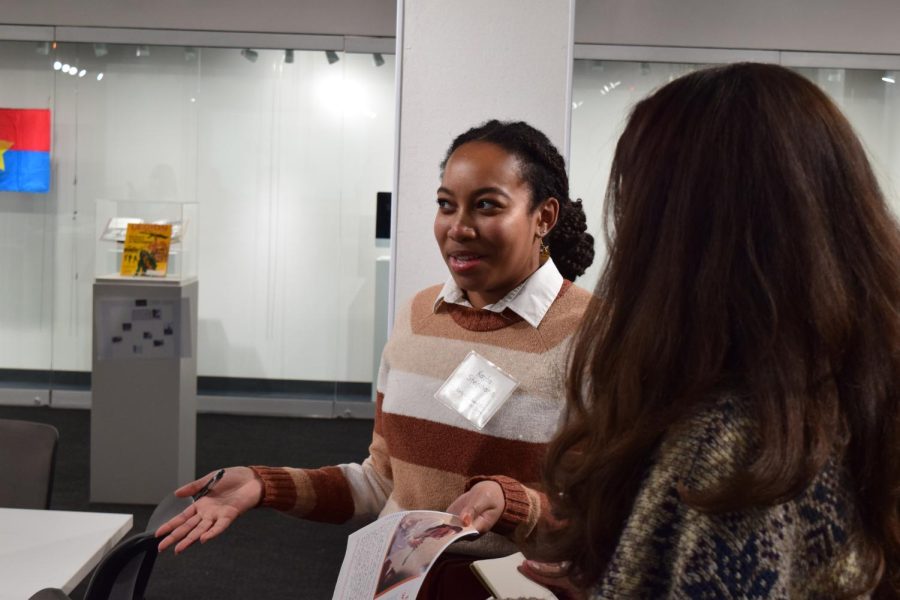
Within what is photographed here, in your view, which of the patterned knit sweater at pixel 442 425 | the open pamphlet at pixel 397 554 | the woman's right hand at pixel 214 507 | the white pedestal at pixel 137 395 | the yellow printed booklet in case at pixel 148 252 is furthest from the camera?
the yellow printed booklet in case at pixel 148 252

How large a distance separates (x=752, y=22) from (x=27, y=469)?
5.71 metres

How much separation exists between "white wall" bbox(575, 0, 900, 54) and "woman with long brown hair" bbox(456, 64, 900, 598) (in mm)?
5985

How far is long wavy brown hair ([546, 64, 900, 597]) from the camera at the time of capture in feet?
2.55

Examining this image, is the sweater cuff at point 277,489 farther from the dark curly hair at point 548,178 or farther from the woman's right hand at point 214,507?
the dark curly hair at point 548,178

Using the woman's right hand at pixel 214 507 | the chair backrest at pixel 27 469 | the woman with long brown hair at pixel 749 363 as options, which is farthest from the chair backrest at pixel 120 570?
the woman with long brown hair at pixel 749 363

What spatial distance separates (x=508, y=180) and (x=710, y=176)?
95cm

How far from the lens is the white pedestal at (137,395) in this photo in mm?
4891

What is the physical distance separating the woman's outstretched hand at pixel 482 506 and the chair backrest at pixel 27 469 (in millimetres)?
1723

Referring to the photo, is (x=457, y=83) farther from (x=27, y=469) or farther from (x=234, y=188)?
(x=234, y=188)

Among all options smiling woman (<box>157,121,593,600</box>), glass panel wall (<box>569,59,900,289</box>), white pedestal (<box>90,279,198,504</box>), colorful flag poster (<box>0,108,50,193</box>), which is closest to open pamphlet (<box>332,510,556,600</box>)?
smiling woman (<box>157,121,593,600</box>)

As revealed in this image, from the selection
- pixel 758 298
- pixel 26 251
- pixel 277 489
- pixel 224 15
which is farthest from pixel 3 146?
pixel 758 298

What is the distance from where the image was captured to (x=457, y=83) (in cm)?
278

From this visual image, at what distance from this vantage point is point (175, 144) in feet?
22.3

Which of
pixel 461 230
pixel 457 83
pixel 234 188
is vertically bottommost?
pixel 461 230
